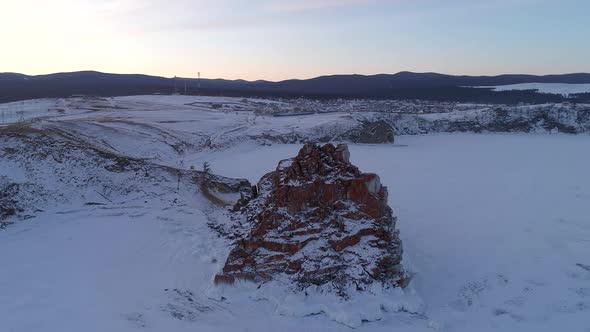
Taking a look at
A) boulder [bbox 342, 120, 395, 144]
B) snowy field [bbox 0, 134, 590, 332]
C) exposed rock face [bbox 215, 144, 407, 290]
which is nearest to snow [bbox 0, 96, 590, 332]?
snowy field [bbox 0, 134, 590, 332]

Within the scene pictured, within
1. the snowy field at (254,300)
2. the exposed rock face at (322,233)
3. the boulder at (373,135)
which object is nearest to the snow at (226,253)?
the snowy field at (254,300)

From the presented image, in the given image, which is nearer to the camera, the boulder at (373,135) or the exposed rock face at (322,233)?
the exposed rock face at (322,233)

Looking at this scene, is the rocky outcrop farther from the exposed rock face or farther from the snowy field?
the exposed rock face

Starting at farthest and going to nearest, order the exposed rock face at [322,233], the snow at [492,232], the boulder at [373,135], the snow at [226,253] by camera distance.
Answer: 1. the boulder at [373,135]
2. the exposed rock face at [322,233]
3. the snow at [492,232]
4. the snow at [226,253]

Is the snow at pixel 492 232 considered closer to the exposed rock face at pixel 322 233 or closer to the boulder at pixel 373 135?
the exposed rock face at pixel 322 233

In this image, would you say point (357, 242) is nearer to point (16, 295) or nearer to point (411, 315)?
point (411, 315)

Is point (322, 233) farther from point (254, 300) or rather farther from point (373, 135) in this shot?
point (373, 135)

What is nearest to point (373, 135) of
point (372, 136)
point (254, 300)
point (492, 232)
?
point (372, 136)
